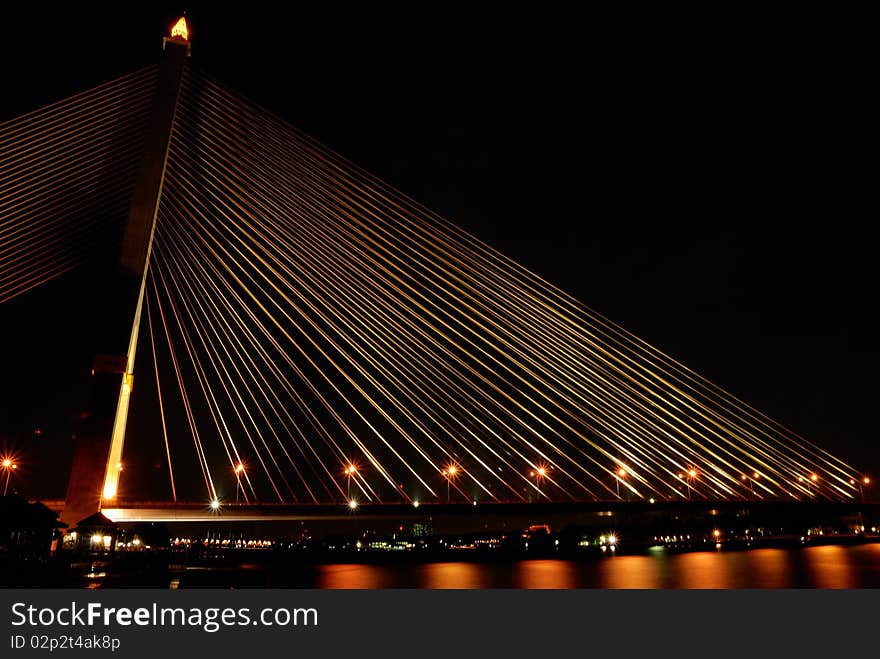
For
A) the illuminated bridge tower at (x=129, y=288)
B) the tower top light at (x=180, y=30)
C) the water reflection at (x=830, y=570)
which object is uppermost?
the tower top light at (x=180, y=30)

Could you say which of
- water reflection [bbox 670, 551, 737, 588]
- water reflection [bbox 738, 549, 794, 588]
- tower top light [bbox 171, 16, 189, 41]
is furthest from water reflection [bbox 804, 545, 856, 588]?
tower top light [bbox 171, 16, 189, 41]

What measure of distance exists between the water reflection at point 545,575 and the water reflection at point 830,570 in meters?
5.60

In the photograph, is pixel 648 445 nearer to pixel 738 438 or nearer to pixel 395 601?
pixel 738 438

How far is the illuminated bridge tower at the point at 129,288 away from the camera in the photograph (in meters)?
17.4

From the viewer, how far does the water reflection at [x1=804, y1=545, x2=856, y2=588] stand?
53.0 ft

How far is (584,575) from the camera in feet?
60.4

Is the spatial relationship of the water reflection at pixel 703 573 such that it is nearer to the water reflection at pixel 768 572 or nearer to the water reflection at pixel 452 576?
the water reflection at pixel 768 572

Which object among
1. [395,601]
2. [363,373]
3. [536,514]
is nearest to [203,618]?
[395,601]

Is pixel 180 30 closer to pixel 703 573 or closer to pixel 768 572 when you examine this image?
pixel 703 573

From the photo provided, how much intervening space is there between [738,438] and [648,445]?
4499 mm

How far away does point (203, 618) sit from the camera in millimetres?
5754

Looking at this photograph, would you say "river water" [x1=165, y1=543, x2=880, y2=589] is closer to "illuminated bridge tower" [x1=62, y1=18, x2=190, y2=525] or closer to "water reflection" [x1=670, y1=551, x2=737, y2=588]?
"water reflection" [x1=670, y1=551, x2=737, y2=588]

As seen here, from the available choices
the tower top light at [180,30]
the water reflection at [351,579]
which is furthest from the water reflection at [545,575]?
the tower top light at [180,30]

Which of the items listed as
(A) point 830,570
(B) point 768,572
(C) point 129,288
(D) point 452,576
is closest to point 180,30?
(C) point 129,288
